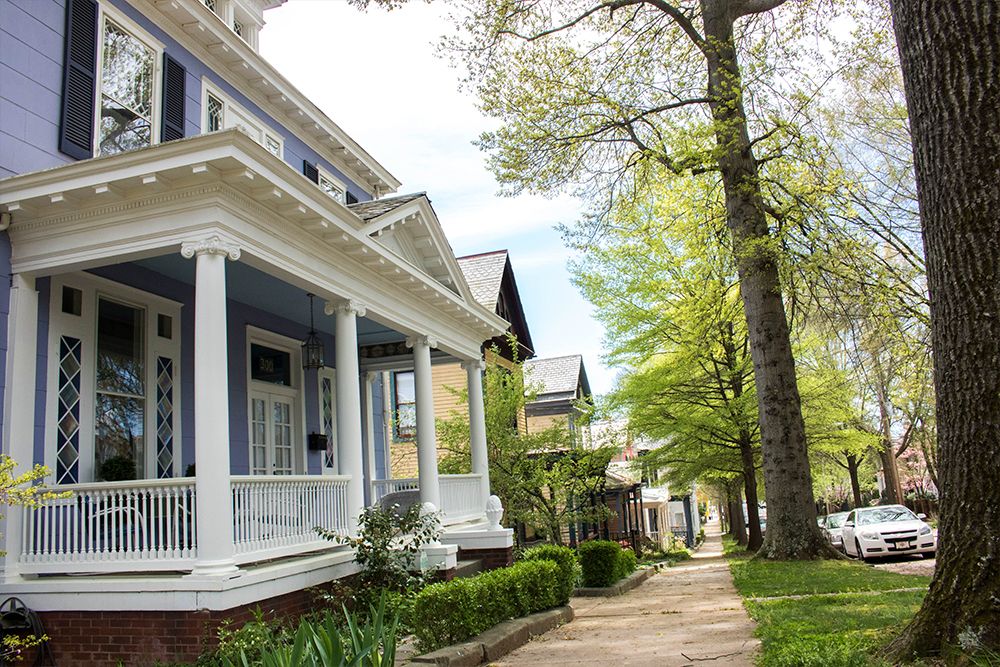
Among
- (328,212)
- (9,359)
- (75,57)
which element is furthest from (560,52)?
(9,359)

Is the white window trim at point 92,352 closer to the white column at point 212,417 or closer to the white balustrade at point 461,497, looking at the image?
the white column at point 212,417

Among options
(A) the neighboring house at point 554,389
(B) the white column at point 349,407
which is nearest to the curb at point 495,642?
(B) the white column at point 349,407

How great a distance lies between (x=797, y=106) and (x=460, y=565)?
1008 cm

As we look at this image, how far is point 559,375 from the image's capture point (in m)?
35.9

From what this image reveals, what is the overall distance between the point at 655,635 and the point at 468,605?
192cm

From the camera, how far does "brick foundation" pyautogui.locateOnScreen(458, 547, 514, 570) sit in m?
12.6

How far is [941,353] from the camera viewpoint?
4863 mm

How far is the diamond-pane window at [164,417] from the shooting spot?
1027 centimetres

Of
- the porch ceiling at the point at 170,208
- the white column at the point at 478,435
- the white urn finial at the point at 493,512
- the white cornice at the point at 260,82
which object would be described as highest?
the white cornice at the point at 260,82

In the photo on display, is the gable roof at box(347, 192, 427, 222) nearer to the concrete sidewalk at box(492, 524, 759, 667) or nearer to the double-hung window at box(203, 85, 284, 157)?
the double-hung window at box(203, 85, 284, 157)

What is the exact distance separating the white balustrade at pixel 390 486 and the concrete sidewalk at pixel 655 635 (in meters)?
4.19

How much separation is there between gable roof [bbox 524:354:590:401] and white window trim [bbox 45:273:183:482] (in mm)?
23370

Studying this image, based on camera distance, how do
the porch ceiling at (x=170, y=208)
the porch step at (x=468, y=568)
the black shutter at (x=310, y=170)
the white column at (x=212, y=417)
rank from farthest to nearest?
the black shutter at (x=310, y=170) < the porch step at (x=468, y=568) < the porch ceiling at (x=170, y=208) < the white column at (x=212, y=417)

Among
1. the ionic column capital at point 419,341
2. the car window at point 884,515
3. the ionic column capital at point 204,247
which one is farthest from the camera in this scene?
the car window at point 884,515
